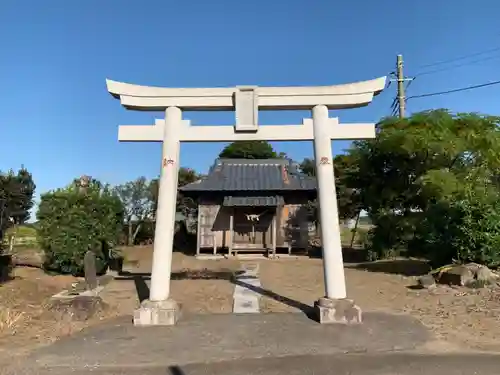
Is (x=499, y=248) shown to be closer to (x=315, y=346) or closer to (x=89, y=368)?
(x=315, y=346)

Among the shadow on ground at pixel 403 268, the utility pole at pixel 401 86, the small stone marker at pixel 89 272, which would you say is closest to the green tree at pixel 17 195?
the small stone marker at pixel 89 272

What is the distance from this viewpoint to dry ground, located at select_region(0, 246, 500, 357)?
624cm

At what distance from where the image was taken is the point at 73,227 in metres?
11.7

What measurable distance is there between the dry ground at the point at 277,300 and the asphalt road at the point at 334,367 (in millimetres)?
904

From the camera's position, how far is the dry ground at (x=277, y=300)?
6.24 m

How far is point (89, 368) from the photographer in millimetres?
4742

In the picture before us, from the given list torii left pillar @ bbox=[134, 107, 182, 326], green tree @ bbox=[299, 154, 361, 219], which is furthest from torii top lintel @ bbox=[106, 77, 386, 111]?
green tree @ bbox=[299, 154, 361, 219]

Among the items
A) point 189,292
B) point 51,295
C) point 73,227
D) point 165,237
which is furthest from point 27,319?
point 73,227

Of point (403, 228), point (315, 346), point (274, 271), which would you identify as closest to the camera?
point (315, 346)

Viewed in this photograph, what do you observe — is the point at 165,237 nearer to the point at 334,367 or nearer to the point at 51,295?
the point at 334,367

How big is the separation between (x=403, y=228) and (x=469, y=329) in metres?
9.91

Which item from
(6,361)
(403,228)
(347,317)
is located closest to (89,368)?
(6,361)

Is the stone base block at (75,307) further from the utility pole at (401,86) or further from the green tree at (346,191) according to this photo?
the utility pole at (401,86)

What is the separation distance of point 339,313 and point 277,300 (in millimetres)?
2212
